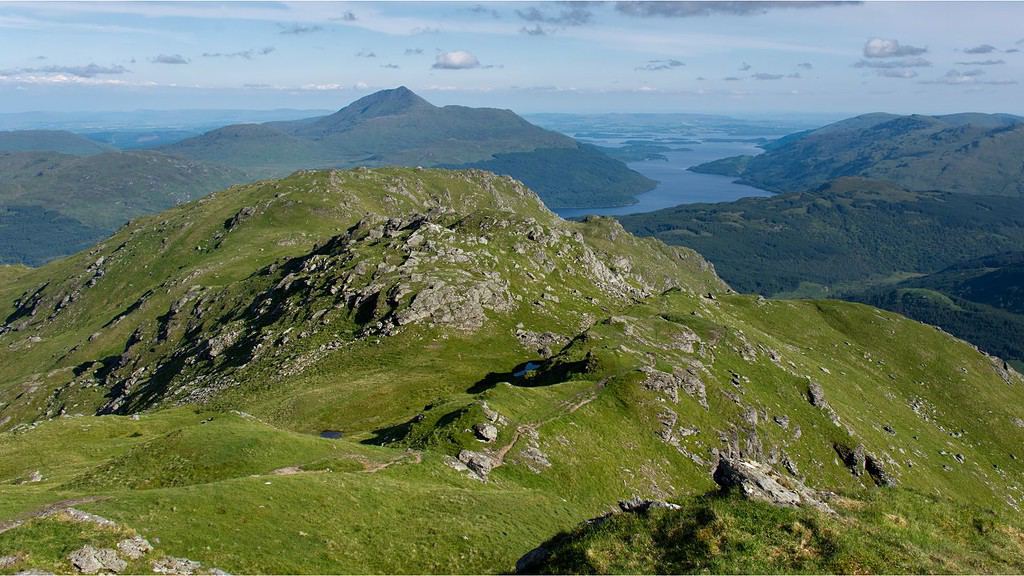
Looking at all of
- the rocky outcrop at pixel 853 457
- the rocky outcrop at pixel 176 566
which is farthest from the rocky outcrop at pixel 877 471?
the rocky outcrop at pixel 176 566

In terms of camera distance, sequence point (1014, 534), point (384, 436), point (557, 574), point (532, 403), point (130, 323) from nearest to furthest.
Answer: point (557, 574) → point (1014, 534) → point (384, 436) → point (532, 403) → point (130, 323)

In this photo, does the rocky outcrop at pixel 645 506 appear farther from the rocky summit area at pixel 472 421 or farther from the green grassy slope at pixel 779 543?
the green grassy slope at pixel 779 543

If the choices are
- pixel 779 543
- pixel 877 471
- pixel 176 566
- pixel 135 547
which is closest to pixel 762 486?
pixel 779 543

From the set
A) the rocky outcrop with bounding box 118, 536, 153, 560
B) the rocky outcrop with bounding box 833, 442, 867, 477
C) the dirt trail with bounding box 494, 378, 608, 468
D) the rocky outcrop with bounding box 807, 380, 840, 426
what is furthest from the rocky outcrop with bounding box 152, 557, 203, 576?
the rocky outcrop with bounding box 807, 380, 840, 426

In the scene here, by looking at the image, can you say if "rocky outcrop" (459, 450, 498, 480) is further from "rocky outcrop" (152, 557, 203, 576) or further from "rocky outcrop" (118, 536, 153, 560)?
"rocky outcrop" (118, 536, 153, 560)

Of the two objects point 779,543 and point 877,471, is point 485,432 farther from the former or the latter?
point 877,471

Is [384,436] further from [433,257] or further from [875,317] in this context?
[875,317]

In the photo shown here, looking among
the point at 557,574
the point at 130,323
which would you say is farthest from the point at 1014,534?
the point at 130,323
